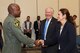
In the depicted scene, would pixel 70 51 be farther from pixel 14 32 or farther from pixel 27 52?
pixel 27 52

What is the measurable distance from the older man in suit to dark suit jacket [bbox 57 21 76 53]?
2.46ft

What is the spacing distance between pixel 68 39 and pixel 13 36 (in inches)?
47.0

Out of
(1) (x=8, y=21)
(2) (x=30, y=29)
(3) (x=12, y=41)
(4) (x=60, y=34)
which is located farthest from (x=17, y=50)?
(2) (x=30, y=29)

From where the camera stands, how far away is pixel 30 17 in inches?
718

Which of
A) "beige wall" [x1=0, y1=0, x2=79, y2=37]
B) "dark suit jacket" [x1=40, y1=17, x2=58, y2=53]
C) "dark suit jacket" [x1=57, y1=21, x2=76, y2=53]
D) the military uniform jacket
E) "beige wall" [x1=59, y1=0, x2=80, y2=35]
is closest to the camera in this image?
the military uniform jacket

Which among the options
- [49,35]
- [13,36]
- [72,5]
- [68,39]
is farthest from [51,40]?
[72,5]

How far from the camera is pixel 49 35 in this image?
686cm

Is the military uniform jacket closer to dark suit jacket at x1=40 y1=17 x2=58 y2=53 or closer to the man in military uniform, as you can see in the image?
the man in military uniform

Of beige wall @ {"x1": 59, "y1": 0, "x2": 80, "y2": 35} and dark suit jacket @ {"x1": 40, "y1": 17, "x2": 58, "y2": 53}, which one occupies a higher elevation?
beige wall @ {"x1": 59, "y1": 0, "x2": 80, "y2": 35}

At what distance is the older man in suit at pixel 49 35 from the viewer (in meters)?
6.71

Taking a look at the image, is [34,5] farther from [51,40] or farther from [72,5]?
[51,40]

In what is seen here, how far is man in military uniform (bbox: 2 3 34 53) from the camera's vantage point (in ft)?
17.4

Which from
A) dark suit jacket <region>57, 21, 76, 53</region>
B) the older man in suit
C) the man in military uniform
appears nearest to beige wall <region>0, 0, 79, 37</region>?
the older man in suit

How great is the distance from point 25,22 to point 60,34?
1143cm
